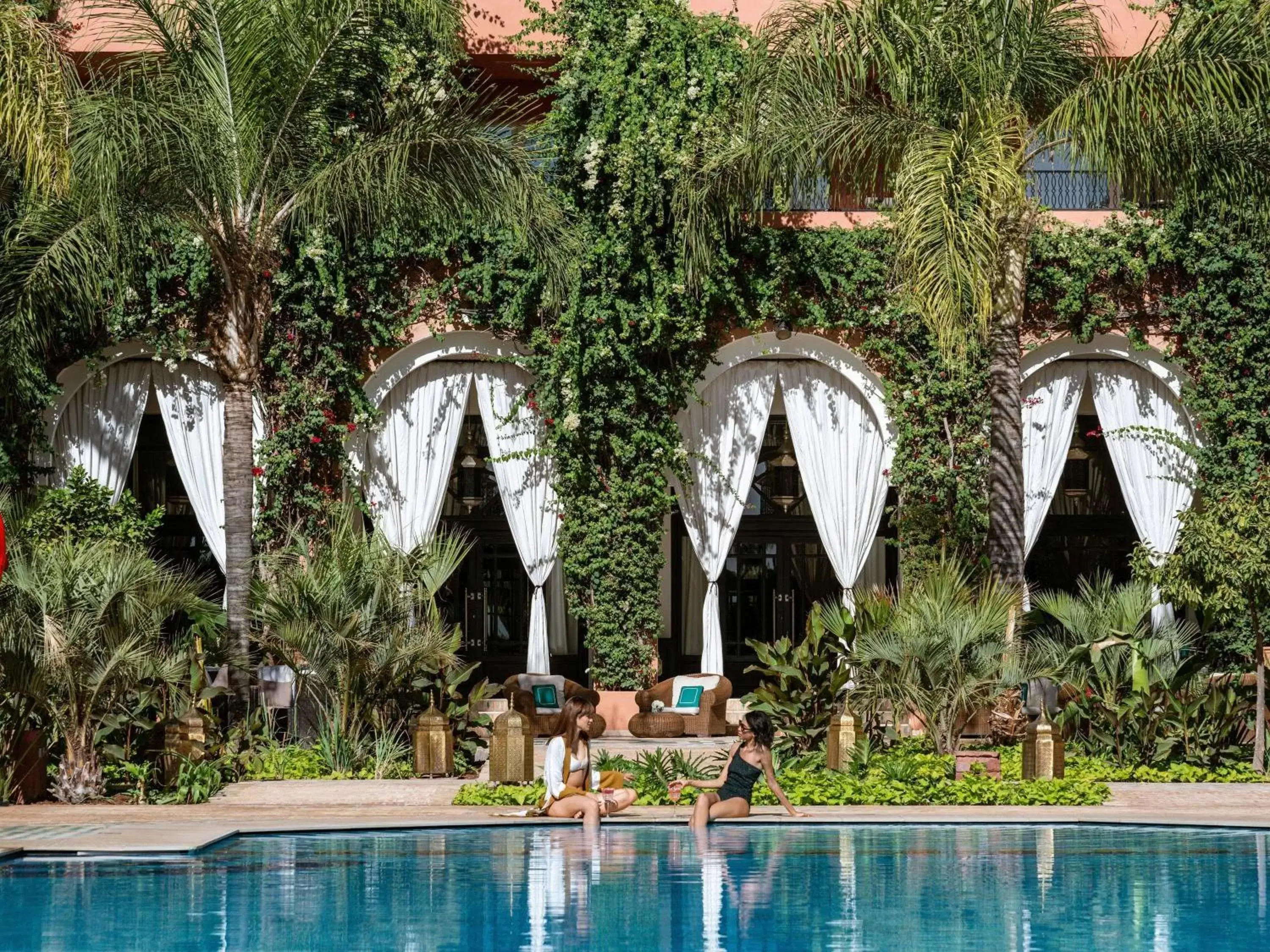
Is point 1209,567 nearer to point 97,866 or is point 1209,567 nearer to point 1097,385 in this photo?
point 1097,385

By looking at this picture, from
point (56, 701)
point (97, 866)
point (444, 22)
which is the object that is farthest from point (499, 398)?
A: point (97, 866)

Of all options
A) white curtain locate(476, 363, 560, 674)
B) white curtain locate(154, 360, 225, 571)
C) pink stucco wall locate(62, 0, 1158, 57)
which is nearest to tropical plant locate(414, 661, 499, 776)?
white curtain locate(476, 363, 560, 674)

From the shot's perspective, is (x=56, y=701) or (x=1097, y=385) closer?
(x=56, y=701)

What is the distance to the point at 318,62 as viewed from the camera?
13.6 meters

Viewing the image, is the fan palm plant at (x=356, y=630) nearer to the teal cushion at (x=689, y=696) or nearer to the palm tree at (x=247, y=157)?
the palm tree at (x=247, y=157)

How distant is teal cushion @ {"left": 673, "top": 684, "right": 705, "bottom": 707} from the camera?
1652 centimetres

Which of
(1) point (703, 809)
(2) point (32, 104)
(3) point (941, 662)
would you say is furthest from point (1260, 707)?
(2) point (32, 104)

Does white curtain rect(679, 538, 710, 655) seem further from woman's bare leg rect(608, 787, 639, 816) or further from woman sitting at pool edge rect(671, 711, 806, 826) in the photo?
woman's bare leg rect(608, 787, 639, 816)

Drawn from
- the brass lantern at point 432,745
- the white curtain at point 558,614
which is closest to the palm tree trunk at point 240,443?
the brass lantern at point 432,745

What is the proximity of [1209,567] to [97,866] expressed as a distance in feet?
26.6

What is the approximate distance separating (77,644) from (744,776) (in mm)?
4540

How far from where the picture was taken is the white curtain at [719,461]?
18391 millimetres

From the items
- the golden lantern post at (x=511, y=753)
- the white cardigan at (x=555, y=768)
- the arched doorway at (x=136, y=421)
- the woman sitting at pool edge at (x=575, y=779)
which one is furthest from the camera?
the arched doorway at (x=136, y=421)

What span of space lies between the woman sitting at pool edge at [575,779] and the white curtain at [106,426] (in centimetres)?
850
